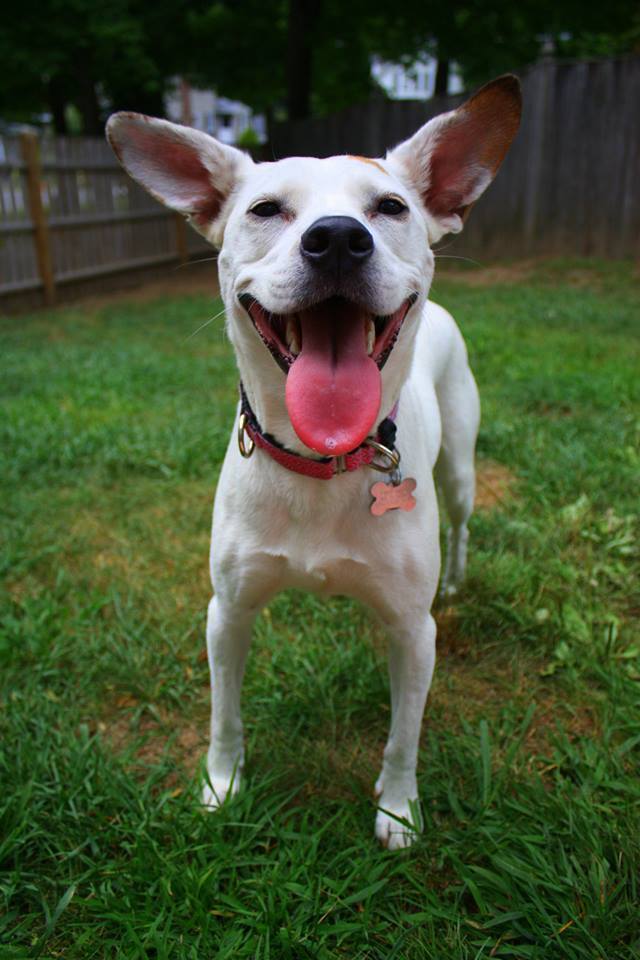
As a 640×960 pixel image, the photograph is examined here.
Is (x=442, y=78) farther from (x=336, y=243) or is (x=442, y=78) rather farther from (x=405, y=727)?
(x=405, y=727)

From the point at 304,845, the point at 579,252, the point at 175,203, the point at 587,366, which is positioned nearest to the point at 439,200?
the point at 175,203

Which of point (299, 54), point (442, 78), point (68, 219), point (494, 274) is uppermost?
point (299, 54)

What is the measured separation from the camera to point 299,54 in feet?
47.2

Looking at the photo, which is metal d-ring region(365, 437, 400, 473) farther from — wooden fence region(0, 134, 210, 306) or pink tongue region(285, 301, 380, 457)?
wooden fence region(0, 134, 210, 306)

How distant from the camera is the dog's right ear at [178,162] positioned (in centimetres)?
190

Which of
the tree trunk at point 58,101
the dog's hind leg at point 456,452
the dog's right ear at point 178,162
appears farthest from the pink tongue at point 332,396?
the tree trunk at point 58,101

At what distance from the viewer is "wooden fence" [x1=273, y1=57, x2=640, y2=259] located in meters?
9.84

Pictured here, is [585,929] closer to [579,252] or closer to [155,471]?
[155,471]

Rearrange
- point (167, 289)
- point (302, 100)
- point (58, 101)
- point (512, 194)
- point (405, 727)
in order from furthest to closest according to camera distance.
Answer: point (58, 101) < point (302, 100) < point (167, 289) < point (512, 194) < point (405, 727)

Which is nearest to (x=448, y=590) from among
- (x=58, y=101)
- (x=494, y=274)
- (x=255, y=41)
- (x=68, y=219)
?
(x=494, y=274)

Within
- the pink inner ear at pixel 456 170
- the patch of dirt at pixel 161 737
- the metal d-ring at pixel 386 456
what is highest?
the pink inner ear at pixel 456 170

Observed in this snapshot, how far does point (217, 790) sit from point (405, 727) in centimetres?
63

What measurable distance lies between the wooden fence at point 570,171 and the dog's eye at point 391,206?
8.22 meters

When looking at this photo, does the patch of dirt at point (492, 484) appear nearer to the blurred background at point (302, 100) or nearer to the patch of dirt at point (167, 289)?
the patch of dirt at point (167, 289)
